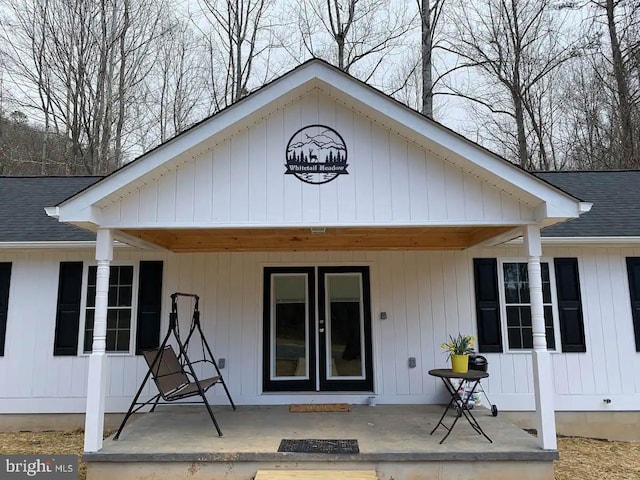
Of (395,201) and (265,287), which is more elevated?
(395,201)

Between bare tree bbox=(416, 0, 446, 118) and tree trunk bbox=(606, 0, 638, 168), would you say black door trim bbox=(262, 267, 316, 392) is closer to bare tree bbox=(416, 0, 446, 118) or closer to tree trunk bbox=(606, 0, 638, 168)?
bare tree bbox=(416, 0, 446, 118)

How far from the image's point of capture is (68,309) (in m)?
5.85

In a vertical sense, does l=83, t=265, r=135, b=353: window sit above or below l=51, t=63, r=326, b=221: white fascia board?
below

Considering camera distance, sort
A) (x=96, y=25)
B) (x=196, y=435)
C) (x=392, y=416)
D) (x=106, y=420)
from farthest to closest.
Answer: (x=96, y=25) → (x=106, y=420) → (x=392, y=416) → (x=196, y=435)

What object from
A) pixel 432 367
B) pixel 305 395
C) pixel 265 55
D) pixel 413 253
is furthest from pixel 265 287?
pixel 265 55

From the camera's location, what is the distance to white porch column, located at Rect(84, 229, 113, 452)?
3908 mm

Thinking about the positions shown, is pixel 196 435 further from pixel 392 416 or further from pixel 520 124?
pixel 520 124

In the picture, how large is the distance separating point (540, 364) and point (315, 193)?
2603mm

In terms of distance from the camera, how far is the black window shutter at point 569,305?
572 cm

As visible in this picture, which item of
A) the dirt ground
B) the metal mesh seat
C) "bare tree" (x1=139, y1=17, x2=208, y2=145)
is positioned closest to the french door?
the metal mesh seat

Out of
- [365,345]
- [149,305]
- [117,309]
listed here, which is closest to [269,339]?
[365,345]

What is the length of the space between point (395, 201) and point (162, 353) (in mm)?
A: 2933

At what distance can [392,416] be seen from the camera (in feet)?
16.8

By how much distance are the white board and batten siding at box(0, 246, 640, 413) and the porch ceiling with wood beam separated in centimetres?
20
